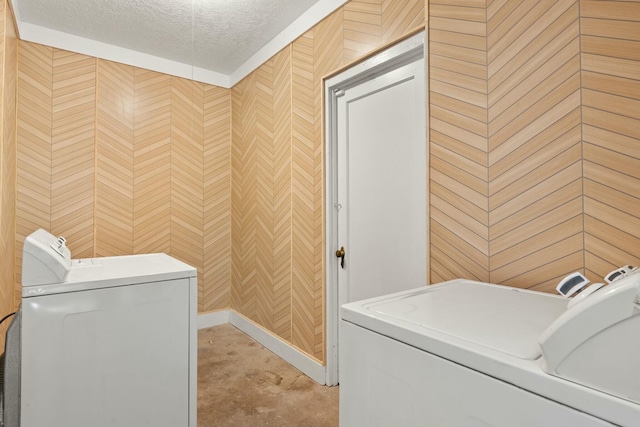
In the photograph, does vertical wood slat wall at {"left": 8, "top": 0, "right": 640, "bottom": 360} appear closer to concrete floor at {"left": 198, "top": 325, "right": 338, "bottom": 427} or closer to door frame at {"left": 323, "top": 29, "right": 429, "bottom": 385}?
door frame at {"left": 323, "top": 29, "right": 429, "bottom": 385}

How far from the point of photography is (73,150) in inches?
120

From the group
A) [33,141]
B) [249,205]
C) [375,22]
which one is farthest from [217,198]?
[375,22]

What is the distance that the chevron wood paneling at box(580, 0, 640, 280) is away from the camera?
3.72 ft

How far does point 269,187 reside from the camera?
3.19 metres

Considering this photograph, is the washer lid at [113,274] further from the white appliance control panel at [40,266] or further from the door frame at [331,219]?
the door frame at [331,219]

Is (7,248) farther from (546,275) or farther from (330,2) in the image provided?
(546,275)

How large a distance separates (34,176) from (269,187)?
6.57ft

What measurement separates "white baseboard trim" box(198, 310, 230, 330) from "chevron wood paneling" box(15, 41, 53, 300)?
159 centimetres

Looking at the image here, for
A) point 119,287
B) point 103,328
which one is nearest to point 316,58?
point 119,287

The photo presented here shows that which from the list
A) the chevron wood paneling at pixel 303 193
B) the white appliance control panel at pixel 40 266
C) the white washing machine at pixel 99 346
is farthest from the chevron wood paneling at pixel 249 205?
the white appliance control panel at pixel 40 266

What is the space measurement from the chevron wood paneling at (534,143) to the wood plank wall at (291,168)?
0.60 meters

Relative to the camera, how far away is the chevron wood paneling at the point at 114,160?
315 cm

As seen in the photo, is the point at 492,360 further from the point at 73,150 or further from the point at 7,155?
the point at 73,150

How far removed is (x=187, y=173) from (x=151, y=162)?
0.37 m
